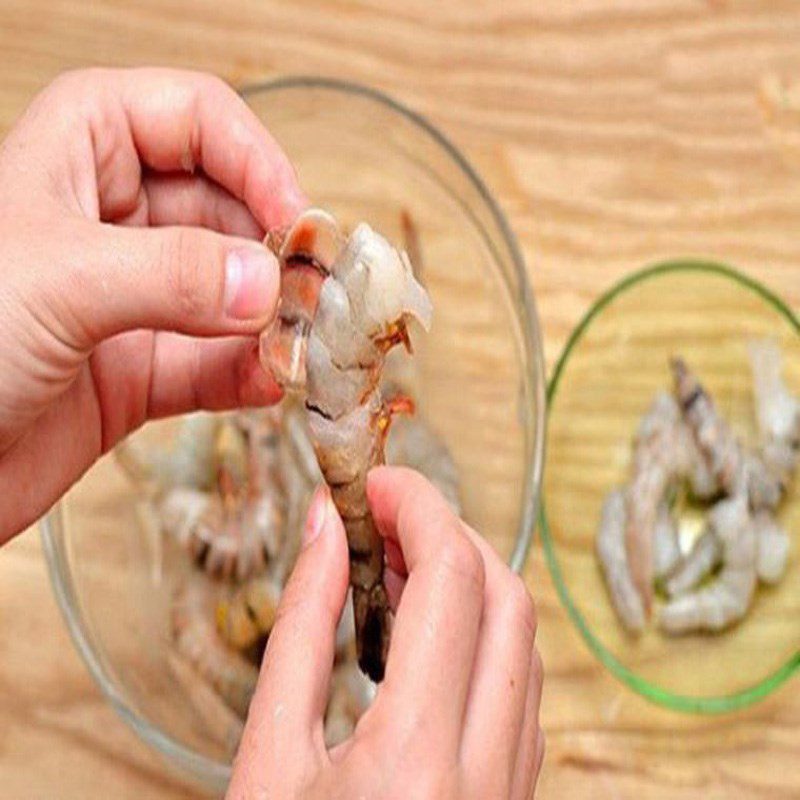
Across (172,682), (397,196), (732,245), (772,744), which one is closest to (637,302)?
(732,245)

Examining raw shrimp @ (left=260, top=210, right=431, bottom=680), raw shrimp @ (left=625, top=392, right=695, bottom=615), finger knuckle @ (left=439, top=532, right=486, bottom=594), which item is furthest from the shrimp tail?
raw shrimp @ (left=625, top=392, right=695, bottom=615)

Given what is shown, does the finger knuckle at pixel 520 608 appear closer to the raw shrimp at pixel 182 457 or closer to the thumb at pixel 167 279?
the thumb at pixel 167 279

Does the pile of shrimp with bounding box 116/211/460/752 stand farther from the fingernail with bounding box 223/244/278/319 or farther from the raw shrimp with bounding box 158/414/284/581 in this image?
the fingernail with bounding box 223/244/278/319

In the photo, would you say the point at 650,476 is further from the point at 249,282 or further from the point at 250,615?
the point at 249,282

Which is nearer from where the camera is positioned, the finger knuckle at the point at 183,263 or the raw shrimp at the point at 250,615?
the finger knuckle at the point at 183,263

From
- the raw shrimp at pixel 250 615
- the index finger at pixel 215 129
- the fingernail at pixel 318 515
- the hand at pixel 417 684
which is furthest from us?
the raw shrimp at pixel 250 615

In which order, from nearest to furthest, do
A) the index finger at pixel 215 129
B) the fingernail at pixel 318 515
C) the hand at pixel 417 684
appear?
the hand at pixel 417 684
the fingernail at pixel 318 515
the index finger at pixel 215 129

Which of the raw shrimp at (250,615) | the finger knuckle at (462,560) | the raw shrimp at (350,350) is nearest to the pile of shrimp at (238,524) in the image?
the raw shrimp at (250,615)
